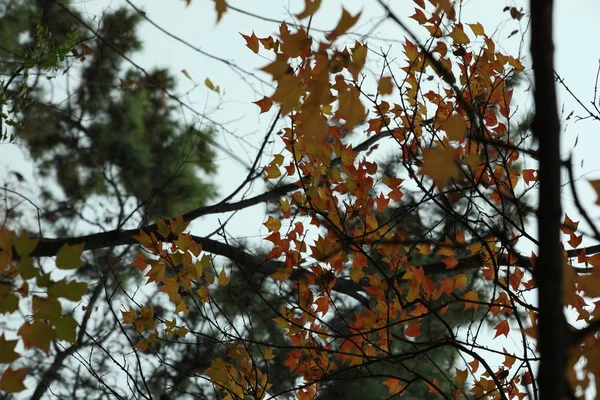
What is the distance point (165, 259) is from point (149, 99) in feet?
15.5

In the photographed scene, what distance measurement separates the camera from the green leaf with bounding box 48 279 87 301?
968 millimetres

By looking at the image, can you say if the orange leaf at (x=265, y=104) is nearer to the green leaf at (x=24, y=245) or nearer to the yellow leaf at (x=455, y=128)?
the green leaf at (x=24, y=245)

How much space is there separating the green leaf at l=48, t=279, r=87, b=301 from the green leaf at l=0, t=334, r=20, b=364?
10 cm

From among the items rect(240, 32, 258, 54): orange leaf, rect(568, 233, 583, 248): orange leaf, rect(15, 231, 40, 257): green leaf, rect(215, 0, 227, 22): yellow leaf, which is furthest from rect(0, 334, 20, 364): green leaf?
rect(568, 233, 583, 248): orange leaf

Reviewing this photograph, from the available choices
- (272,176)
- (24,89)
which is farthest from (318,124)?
(24,89)

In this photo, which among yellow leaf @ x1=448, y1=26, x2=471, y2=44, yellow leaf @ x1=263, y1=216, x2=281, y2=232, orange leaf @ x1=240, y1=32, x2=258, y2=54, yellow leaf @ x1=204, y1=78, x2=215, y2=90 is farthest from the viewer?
yellow leaf @ x1=204, y1=78, x2=215, y2=90

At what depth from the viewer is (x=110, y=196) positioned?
218 inches

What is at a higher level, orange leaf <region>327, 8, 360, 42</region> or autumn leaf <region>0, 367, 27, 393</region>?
orange leaf <region>327, 8, 360, 42</region>

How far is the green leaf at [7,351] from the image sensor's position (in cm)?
95

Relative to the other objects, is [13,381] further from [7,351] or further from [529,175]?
[529,175]

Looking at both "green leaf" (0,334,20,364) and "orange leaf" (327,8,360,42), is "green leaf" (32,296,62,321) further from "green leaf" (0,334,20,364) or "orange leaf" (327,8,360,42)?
"orange leaf" (327,8,360,42)

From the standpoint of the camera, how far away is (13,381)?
3.30 feet

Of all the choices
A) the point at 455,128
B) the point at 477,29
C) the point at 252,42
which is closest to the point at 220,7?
the point at 455,128

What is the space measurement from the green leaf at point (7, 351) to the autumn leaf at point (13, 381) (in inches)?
2.3
